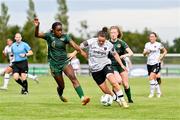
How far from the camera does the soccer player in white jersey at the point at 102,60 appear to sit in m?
17.6

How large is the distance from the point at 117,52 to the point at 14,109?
4354mm

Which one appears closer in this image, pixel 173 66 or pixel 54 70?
pixel 54 70

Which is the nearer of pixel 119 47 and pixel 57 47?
pixel 57 47

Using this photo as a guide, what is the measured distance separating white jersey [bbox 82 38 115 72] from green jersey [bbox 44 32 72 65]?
61cm

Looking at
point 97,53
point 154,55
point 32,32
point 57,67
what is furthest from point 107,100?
point 32,32

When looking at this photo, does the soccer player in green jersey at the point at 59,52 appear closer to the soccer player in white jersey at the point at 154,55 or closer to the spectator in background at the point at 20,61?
the soccer player in white jersey at the point at 154,55

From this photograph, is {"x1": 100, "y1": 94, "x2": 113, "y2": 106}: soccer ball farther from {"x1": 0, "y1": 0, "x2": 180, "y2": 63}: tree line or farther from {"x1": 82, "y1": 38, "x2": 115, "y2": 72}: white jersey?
{"x1": 0, "y1": 0, "x2": 180, "y2": 63}: tree line

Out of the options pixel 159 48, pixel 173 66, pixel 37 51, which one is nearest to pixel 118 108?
pixel 159 48

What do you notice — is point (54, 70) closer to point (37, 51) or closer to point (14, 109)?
point (14, 109)

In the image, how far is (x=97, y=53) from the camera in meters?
17.8

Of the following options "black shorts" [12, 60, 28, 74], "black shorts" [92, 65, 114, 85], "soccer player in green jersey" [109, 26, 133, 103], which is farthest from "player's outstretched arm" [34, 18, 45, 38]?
"black shorts" [12, 60, 28, 74]

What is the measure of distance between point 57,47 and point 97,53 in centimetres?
118

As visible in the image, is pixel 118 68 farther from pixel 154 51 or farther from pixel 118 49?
pixel 154 51

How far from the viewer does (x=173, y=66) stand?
209 feet
